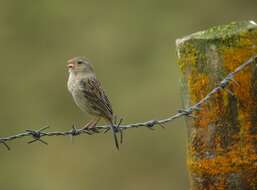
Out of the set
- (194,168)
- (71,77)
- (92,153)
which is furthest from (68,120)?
(194,168)

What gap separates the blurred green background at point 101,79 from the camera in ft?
54.7

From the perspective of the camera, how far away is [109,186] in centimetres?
1580

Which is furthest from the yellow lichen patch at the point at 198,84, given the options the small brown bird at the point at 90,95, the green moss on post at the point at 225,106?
the small brown bird at the point at 90,95

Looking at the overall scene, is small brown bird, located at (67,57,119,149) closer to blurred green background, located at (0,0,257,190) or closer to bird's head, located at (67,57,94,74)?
bird's head, located at (67,57,94,74)

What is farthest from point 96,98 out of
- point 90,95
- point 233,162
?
point 233,162

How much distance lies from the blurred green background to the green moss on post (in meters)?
7.67

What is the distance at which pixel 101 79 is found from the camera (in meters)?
19.1

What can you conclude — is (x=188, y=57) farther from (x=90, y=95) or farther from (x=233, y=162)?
(x=90, y=95)

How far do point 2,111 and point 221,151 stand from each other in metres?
12.3

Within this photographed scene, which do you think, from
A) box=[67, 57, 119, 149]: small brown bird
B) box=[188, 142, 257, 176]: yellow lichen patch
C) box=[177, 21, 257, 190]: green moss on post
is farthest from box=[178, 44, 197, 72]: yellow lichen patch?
box=[67, 57, 119, 149]: small brown bird

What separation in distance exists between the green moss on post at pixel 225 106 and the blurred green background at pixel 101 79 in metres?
7.67

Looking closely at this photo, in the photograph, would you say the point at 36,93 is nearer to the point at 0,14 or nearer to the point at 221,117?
the point at 0,14

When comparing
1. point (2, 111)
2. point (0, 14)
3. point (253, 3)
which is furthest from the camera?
point (0, 14)

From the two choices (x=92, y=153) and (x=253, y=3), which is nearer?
(x=92, y=153)
